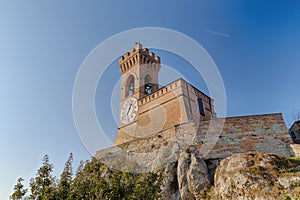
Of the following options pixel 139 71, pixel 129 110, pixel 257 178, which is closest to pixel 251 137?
pixel 257 178

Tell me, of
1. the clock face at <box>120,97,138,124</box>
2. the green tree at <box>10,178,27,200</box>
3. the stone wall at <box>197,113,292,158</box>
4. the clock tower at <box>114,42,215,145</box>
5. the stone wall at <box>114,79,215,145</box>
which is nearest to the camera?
the green tree at <box>10,178,27,200</box>

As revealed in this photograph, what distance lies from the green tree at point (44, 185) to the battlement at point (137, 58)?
75.5 feet

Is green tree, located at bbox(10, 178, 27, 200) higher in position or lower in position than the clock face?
lower

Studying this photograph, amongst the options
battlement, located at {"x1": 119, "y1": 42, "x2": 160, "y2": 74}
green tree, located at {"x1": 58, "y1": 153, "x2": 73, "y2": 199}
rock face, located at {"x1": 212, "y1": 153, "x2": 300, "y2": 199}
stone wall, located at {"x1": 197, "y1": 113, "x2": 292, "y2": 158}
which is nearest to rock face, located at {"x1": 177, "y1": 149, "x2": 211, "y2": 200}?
rock face, located at {"x1": 212, "y1": 153, "x2": 300, "y2": 199}

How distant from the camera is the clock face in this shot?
2659 centimetres

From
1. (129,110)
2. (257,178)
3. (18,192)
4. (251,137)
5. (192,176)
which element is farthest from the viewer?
(129,110)

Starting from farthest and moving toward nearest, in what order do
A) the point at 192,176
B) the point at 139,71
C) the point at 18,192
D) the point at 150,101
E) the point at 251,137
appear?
the point at 139,71 → the point at 150,101 → the point at 251,137 → the point at 192,176 → the point at 18,192

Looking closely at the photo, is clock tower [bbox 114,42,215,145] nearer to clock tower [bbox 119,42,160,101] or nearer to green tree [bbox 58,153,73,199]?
clock tower [bbox 119,42,160,101]

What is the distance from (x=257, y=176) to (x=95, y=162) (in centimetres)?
791

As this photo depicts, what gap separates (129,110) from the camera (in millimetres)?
27641

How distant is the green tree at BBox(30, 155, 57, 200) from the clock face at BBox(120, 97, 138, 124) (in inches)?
693

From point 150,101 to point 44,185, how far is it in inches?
690

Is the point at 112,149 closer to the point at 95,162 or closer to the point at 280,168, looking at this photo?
the point at 95,162

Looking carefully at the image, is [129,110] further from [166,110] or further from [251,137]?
[251,137]
